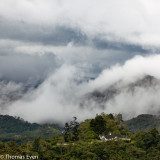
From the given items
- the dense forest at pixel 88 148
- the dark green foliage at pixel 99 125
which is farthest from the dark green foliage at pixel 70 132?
the dark green foliage at pixel 99 125

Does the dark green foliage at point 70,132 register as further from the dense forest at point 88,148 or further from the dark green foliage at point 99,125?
the dark green foliage at point 99,125

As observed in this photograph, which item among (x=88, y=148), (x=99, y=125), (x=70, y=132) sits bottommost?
(x=88, y=148)

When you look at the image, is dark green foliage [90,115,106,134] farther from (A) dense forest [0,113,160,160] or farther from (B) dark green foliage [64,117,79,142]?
(B) dark green foliage [64,117,79,142]

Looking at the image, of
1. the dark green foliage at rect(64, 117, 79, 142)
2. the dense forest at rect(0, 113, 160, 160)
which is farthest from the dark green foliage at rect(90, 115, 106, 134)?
the dark green foliage at rect(64, 117, 79, 142)

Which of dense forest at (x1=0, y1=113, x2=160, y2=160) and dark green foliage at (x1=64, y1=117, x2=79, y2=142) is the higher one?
dark green foliage at (x1=64, y1=117, x2=79, y2=142)

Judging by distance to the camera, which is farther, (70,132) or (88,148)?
(70,132)

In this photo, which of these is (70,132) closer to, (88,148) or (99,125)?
(99,125)

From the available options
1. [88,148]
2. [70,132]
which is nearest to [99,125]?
[70,132]

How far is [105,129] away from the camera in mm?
101875

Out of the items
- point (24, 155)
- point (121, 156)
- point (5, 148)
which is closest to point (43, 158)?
point (24, 155)

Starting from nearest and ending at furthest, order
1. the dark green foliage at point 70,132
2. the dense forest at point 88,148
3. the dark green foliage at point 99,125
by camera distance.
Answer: the dense forest at point 88,148, the dark green foliage at point 70,132, the dark green foliage at point 99,125

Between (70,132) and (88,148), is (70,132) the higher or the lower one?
the higher one

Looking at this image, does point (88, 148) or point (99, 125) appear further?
point (99, 125)

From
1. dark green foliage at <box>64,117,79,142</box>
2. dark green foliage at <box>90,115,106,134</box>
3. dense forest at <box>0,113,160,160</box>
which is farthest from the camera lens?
dark green foliage at <box>90,115,106,134</box>
